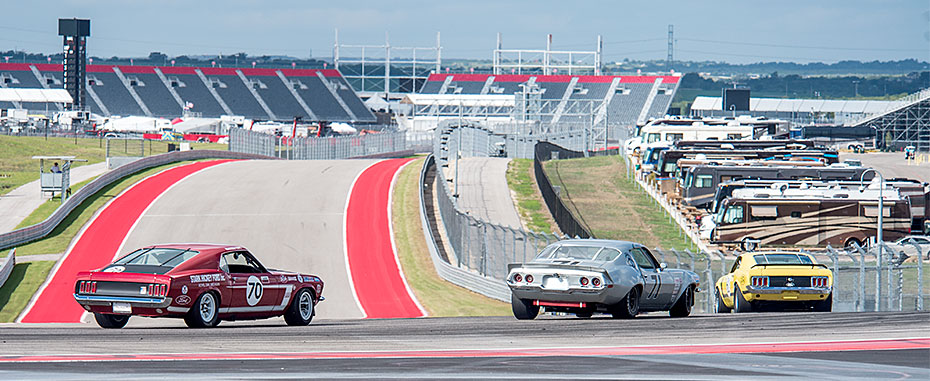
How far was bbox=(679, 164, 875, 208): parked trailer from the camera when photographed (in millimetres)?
45816

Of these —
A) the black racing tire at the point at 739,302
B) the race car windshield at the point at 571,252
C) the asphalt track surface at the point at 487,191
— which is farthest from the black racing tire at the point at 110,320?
the asphalt track surface at the point at 487,191

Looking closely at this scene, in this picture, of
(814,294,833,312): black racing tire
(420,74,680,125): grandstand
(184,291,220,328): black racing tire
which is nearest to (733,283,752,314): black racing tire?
(814,294,833,312): black racing tire

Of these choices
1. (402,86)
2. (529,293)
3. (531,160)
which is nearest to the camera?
(529,293)

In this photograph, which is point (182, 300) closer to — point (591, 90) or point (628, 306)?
point (628, 306)

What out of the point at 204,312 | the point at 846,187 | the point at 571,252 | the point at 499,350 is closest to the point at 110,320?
the point at 204,312

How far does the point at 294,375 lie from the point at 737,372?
13.9 feet

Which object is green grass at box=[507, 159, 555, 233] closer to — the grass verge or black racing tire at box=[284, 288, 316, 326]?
the grass verge

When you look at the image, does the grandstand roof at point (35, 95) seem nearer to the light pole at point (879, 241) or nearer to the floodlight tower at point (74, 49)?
the floodlight tower at point (74, 49)

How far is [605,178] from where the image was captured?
212ft

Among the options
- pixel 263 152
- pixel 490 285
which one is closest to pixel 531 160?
pixel 263 152

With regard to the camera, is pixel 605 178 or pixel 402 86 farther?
pixel 402 86

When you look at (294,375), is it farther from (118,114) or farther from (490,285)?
(118,114)

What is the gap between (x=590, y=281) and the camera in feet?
54.9

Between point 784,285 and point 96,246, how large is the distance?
25623 mm
